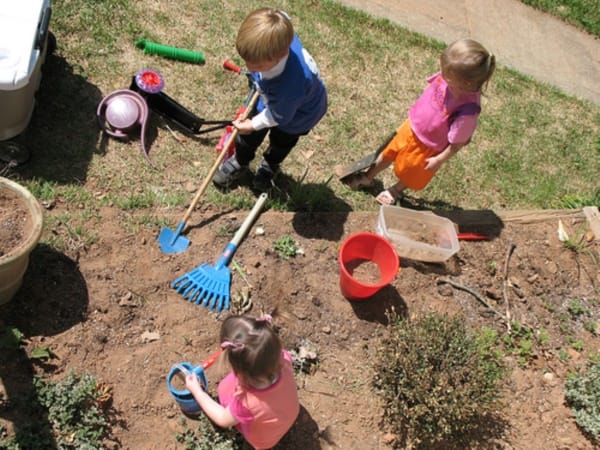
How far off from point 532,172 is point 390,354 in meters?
2.71

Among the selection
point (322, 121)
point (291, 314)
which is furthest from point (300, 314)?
point (322, 121)

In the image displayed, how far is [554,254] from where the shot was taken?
421cm

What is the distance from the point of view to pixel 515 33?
636 centimetres

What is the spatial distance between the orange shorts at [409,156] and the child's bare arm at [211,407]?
2110 mm

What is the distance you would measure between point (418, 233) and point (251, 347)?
1.93 m

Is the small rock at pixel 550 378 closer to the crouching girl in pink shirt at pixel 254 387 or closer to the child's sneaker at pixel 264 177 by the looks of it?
the crouching girl in pink shirt at pixel 254 387

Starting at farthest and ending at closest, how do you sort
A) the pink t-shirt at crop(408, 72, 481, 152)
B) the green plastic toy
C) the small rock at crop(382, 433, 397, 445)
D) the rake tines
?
the green plastic toy, the pink t-shirt at crop(408, 72, 481, 152), the rake tines, the small rock at crop(382, 433, 397, 445)

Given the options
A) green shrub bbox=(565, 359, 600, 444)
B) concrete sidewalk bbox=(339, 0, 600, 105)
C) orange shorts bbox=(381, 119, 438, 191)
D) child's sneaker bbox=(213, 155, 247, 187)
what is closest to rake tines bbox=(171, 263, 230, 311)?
child's sneaker bbox=(213, 155, 247, 187)

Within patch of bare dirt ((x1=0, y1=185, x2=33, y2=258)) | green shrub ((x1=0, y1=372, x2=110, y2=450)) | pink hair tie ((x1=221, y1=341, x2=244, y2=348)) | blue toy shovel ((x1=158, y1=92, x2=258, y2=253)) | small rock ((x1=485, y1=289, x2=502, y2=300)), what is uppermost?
pink hair tie ((x1=221, y1=341, x2=244, y2=348))

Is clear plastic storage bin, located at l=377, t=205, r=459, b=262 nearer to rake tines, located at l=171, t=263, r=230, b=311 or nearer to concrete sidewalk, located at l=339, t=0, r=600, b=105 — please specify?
rake tines, located at l=171, t=263, r=230, b=311

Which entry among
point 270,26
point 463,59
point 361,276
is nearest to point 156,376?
point 361,276

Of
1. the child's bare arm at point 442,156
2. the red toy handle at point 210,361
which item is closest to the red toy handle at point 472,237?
the child's bare arm at point 442,156

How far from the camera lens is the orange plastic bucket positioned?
3.45 metres

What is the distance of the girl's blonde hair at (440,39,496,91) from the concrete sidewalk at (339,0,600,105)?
2530 millimetres
